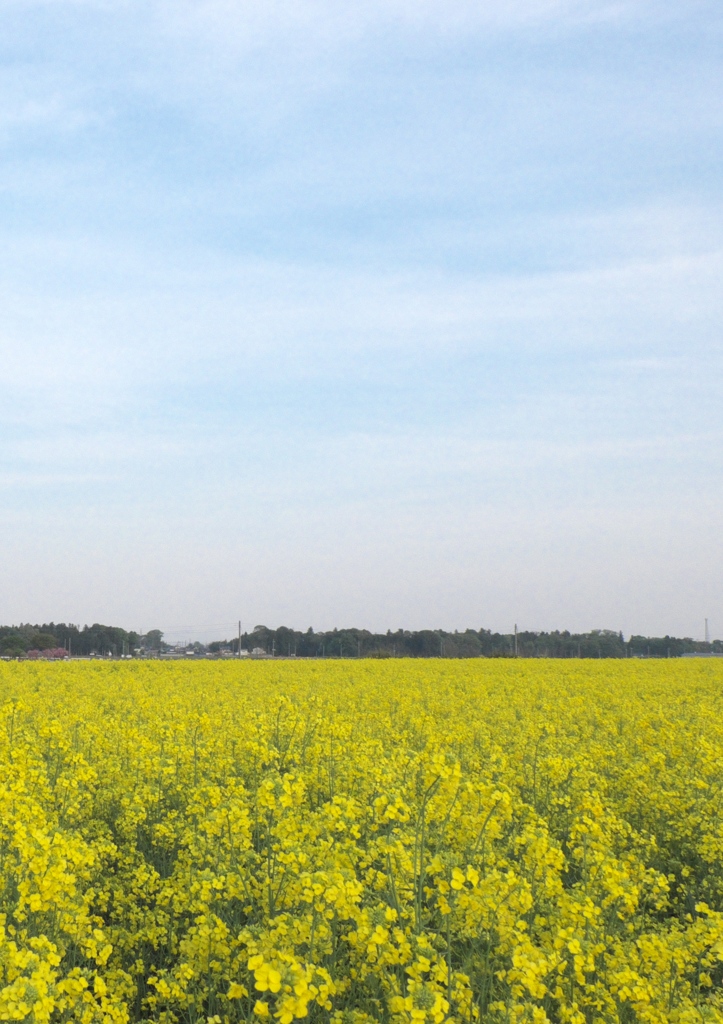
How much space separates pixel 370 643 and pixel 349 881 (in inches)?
3612

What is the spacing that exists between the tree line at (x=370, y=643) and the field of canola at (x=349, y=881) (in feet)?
243

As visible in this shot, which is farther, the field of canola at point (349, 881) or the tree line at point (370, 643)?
the tree line at point (370, 643)

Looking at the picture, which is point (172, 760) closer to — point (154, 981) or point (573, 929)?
point (154, 981)

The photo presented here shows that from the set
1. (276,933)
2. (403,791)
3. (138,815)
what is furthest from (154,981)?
(138,815)

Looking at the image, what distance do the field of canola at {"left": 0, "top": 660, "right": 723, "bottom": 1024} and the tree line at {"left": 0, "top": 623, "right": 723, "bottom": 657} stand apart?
7406cm

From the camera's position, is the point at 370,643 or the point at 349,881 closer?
the point at 349,881

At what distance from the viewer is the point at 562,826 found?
7125mm

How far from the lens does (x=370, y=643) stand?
9462cm

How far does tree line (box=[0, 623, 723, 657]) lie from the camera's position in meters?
92.2

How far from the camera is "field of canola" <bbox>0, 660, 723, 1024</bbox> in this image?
384 centimetres

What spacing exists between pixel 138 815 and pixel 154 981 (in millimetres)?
2330

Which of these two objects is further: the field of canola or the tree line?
the tree line

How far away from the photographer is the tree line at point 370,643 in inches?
3629

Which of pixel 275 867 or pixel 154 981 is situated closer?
pixel 154 981
